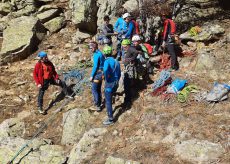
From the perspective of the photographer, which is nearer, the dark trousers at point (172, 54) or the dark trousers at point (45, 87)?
the dark trousers at point (45, 87)

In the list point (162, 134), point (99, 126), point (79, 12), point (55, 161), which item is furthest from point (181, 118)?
point (79, 12)

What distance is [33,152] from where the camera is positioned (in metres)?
10.9

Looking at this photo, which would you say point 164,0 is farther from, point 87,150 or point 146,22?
point 87,150

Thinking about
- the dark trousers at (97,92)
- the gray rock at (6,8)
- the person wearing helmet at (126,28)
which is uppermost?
the person wearing helmet at (126,28)

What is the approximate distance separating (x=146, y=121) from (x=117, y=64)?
1897 mm

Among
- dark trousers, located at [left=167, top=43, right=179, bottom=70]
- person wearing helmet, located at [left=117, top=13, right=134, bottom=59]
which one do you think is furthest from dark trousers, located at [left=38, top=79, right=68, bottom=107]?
dark trousers, located at [left=167, top=43, right=179, bottom=70]

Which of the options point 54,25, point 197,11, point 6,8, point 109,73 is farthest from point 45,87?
point 6,8

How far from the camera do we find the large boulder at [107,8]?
1681cm

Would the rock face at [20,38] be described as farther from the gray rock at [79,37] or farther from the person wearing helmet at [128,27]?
the person wearing helmet at [128,27]

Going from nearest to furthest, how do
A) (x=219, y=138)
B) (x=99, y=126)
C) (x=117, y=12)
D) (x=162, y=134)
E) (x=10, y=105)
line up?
(x=219, y=138)
(x=162, y=134)
(x=99, y=126)
(x=10, y=105)
(x=117, y=12)

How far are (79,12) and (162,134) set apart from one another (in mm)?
9054

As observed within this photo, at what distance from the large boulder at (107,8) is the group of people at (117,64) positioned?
2661 mm

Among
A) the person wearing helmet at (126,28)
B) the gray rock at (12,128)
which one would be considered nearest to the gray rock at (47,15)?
the person wearing helmet at (126,28)

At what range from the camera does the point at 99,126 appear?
11.3 m
